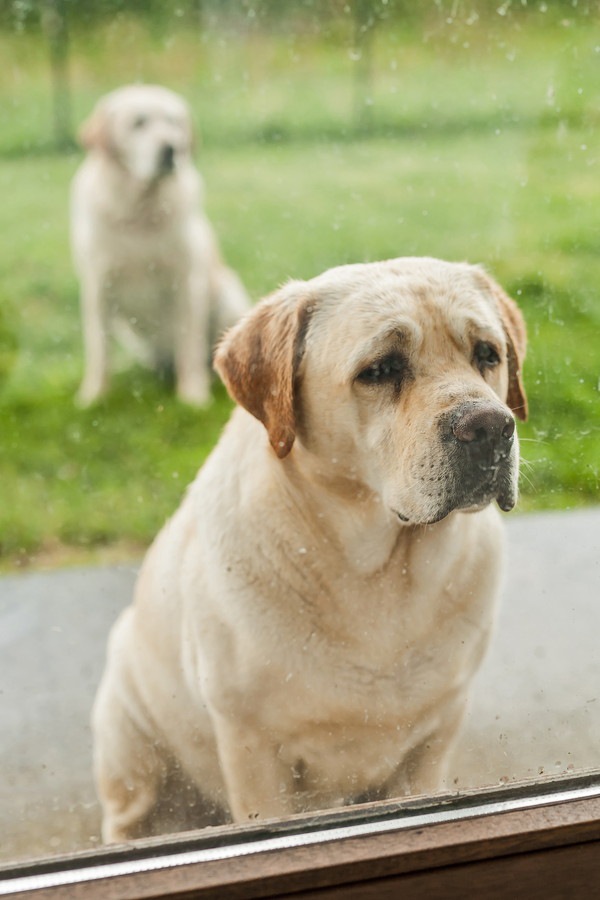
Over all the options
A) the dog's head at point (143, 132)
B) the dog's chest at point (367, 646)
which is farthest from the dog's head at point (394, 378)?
the dog's head at point (143, 132)

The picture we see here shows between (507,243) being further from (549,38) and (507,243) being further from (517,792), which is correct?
(517,792)

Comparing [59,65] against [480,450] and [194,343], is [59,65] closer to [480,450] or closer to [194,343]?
[194,343]

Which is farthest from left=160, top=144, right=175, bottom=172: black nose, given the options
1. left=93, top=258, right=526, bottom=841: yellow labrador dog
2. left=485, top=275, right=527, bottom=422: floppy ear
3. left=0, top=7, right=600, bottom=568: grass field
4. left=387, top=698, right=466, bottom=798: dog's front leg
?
left=387, top=698, right=466, bottom=798: dog's front leg

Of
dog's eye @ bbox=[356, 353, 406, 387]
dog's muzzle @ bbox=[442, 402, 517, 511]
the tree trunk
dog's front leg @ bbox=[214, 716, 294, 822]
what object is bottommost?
dog's front leg @ bbox=[214, 716, 294, 822]

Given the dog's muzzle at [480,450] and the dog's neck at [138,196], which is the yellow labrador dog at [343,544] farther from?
the dog's neck at [138,196]

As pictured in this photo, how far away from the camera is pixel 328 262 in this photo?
104 cm

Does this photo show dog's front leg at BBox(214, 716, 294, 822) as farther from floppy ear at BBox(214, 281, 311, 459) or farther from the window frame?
floppy ear at BBox(214, 281, 311, 459)

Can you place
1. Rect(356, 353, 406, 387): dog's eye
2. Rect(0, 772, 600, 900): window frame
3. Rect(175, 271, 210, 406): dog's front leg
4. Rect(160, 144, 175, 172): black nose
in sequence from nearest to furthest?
Rect(0, 772, 600, 900): window frame, Rect(356, 353, 406, 387): dog's eye, Rect(175, 271, 210, 406): dog's front leg, Rect(160, 144, 175, 172): black nose

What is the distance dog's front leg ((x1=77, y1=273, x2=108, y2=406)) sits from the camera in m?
1.45

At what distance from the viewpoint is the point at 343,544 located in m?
1.02

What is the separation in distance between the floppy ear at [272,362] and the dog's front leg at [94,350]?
0.48 metres

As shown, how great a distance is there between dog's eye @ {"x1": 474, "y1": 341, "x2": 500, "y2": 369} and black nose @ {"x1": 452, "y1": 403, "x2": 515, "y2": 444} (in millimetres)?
105

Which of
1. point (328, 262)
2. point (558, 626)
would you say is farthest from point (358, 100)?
point (558, 626)

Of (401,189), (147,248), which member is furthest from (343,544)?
(147,248)
